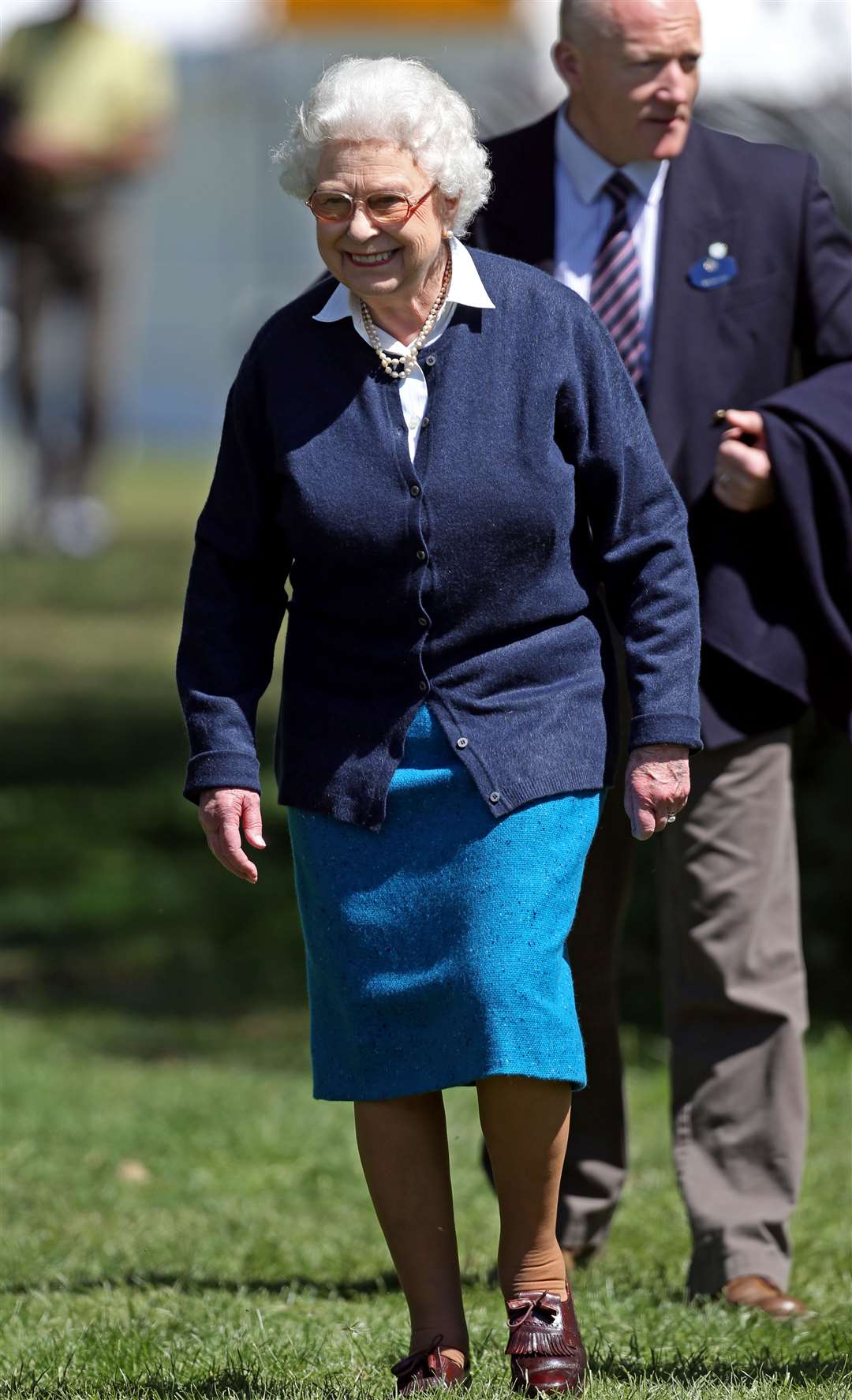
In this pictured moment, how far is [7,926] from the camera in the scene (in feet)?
28.0

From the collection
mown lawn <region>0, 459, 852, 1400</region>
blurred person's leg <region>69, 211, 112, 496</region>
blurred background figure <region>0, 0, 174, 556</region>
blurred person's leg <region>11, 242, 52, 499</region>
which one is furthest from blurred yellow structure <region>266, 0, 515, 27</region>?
mown lawn <region>0, 459, 852, 1400</region>

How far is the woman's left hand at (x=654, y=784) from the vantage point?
3346mm

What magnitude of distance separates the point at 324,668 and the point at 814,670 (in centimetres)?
117

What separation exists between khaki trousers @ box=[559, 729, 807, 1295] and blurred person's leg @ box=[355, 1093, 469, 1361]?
91 cm

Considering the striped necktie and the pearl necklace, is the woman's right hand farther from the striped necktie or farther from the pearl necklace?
the striped necktie

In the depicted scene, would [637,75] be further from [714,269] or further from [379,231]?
[379,231]

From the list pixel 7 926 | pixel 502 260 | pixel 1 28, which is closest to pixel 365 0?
pixel 1 28

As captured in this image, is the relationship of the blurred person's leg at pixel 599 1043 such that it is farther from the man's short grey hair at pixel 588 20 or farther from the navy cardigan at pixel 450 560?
the man's short grey hair at pixel 588 20

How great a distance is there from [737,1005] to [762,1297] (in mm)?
528

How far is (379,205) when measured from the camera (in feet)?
10.6

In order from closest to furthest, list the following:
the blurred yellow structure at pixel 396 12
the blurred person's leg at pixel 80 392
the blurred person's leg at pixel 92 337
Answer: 1. the blurred person's leg at pixel 80 392
2. the blurred person's leg at pixel 92 337
3. the blurred yellow structure at pixel 396 12

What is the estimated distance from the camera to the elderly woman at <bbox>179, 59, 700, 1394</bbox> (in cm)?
326

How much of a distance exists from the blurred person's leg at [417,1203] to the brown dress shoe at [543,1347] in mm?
103

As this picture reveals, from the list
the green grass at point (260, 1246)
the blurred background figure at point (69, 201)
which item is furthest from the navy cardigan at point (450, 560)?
the blurred background figure at point (69, 201)
